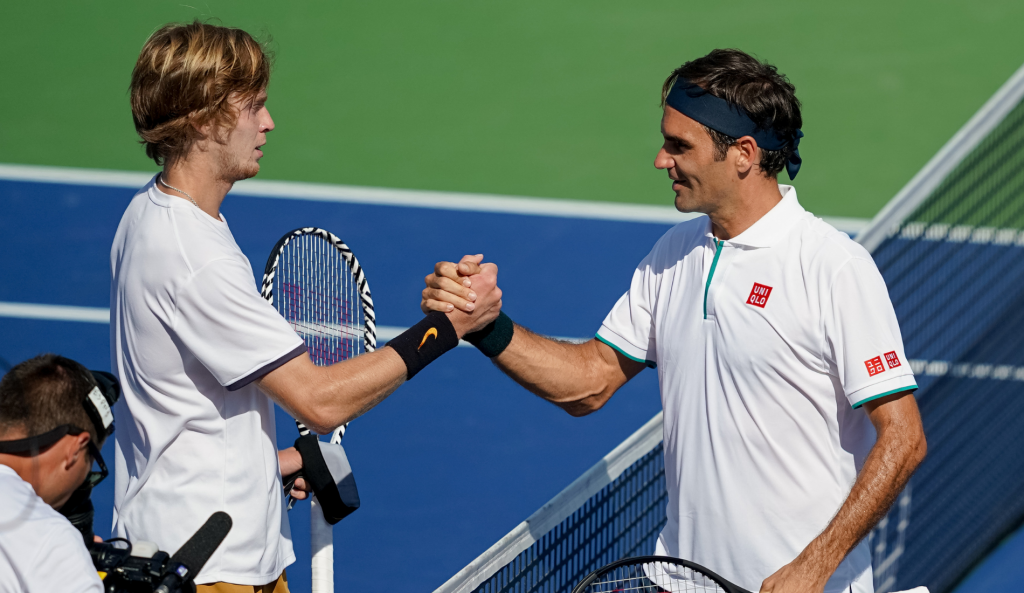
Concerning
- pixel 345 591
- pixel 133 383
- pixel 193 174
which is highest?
pixel 193 174

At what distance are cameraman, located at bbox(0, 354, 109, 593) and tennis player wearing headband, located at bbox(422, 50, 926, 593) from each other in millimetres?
1598

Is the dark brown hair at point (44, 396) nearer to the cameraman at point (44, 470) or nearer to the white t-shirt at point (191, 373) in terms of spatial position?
the cameraman at point (44, 470)

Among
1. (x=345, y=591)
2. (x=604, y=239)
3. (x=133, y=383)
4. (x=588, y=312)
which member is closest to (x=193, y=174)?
(x=133, y=383)

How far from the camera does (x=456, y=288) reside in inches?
136

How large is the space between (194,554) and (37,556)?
→ 0.31 meters

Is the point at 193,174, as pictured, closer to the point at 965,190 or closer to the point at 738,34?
the point at 965,190

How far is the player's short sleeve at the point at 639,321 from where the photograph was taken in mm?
3398

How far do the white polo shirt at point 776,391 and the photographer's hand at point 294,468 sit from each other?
1.10 meters

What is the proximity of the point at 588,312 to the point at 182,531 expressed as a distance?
445cm

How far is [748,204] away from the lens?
314 cm

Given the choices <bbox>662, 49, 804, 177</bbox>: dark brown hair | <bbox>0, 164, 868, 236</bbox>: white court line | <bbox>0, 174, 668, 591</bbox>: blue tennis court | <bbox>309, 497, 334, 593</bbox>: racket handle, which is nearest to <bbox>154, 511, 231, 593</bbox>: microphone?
<bbox>309, 497, 334, 593</bbox>: racket handle

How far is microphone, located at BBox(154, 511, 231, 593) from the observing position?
88.5 inches

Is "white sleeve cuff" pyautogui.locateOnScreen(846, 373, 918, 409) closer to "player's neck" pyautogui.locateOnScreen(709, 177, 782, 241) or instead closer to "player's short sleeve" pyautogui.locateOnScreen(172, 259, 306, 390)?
"player's neck" pyautogui.locateOnScreen(709, 177, 782, 241)

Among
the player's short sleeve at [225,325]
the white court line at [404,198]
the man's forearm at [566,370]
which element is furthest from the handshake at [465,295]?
the white court line at [404,198]
